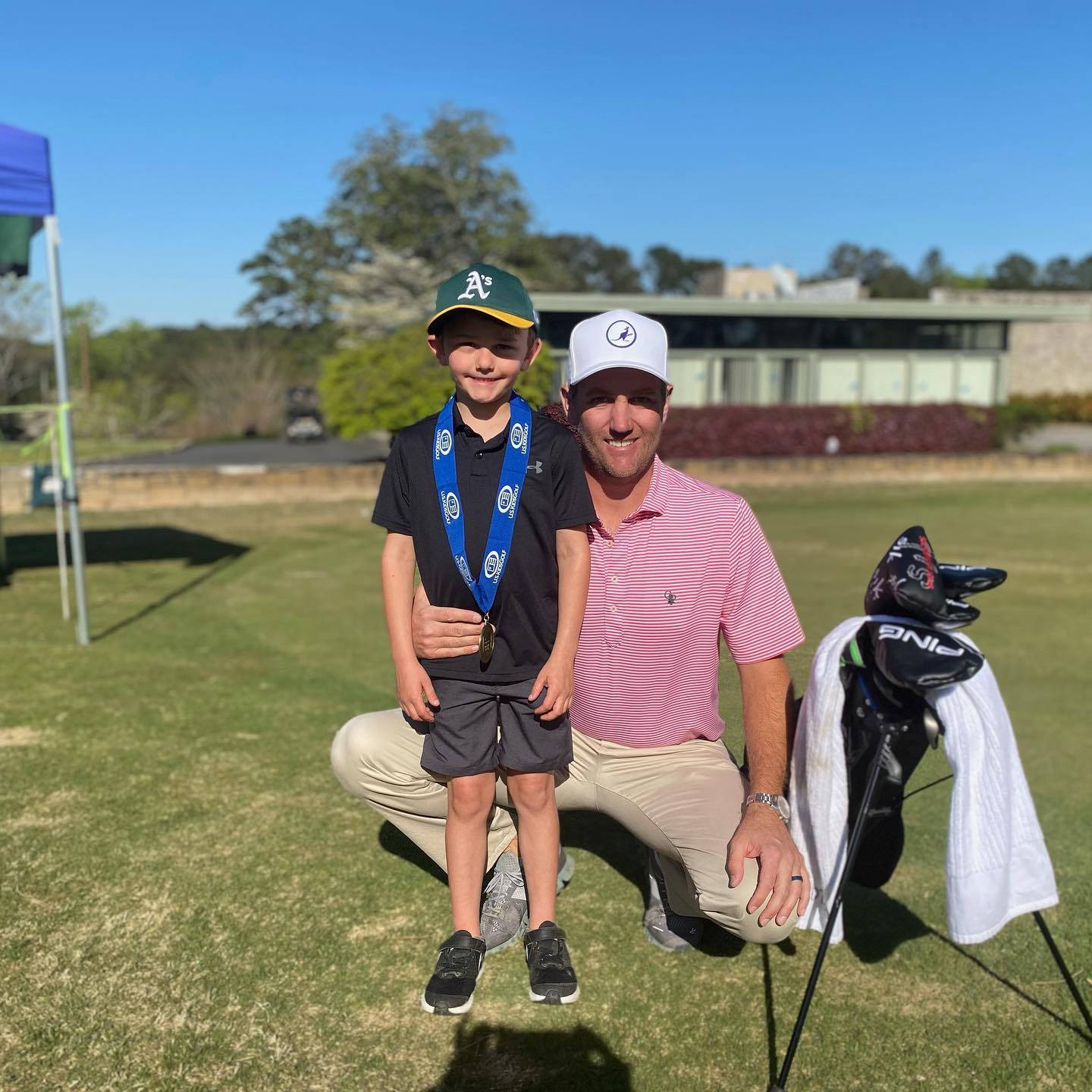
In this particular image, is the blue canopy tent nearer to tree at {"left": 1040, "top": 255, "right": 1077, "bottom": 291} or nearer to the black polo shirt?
the black polo shirt

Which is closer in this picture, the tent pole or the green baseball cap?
the green baseball cap

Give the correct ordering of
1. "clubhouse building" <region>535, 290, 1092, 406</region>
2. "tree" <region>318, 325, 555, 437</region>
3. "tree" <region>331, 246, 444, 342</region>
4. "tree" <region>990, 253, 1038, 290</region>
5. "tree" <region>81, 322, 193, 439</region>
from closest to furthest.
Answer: "tree" <region>318, 325, 555, 437</region> < "clubhouse building" <region>535, 290, 1092, 406</region> < "tree" <region>331, 246, 444, 342</region> < "tree" <region>81, 322, 193, 439</region> < "tree" <region>990, 253, 1038, 290</region>

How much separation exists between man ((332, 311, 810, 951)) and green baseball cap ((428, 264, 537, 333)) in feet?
0.63

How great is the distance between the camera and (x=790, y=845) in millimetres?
2270

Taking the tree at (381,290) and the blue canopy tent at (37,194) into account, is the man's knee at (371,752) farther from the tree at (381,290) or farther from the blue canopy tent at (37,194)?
the tree at (381,290)

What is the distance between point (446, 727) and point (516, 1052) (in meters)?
0.72

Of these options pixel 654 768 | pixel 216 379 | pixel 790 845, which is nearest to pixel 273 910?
pixel 654 768

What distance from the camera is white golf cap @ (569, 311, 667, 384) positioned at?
2.39m

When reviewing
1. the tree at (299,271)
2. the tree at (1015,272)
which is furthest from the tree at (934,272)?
the tree at (299,271)

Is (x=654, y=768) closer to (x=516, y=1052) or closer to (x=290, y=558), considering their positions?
(x=516, y=1052)

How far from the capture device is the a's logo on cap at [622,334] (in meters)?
2.40

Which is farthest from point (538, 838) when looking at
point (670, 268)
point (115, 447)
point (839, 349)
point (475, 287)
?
point (670, 268)

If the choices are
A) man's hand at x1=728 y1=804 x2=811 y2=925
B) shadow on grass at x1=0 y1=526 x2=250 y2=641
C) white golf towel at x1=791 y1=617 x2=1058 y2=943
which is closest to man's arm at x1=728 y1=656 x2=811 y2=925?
man's hand at x1=728 y1=804 x2=811 y2=925

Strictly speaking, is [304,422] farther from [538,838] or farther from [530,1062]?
[530,1062]
